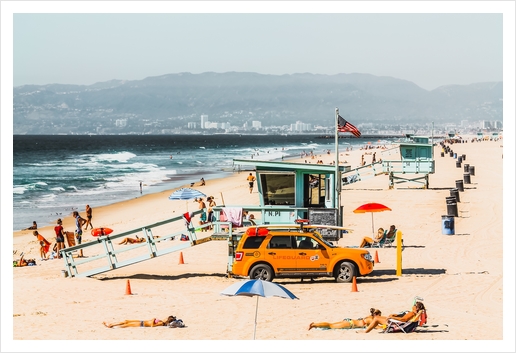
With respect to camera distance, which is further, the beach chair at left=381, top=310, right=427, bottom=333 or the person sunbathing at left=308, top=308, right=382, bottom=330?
the person sunbathing at left=308, top=308, right=382, bottom=330

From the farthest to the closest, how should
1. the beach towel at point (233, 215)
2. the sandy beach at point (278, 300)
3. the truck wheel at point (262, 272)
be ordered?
the beach towel at point (233, 215), the truck wheel at point (262, 272), the sandy beach at point (278, 300)

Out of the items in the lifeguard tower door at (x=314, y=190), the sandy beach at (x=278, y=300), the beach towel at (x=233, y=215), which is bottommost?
the sandy beach at (x=278, y=300)

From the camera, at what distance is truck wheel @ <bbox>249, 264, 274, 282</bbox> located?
20766mm

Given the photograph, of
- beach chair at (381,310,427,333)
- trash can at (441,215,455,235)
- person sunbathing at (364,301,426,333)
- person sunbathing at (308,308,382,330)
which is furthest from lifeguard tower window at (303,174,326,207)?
beach chair at (381,310,427,333)

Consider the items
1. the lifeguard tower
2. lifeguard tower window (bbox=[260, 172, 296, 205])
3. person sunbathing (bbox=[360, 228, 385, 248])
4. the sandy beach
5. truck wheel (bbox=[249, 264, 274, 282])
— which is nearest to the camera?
the sandy beach

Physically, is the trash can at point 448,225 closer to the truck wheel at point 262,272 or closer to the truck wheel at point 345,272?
the truck wheel at point 345,272

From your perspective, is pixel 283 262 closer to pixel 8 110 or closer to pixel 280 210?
pixel 280 210

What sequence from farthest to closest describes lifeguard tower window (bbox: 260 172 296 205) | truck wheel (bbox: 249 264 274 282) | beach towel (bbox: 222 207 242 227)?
lifeguard tower window (bbox: 260 172 296 205), beach towel (bbox: 222 207 242 227), truck wheel (bbox: 249 264 274 282)

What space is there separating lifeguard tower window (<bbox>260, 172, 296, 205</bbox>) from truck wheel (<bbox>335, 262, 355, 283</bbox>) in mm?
5386

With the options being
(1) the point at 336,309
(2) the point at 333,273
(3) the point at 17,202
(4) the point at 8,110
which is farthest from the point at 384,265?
(3) the point at 17,202

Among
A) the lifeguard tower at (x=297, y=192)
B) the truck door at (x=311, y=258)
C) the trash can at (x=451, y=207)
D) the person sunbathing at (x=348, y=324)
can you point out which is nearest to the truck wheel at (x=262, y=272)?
the truck door at (x=311, y=258)

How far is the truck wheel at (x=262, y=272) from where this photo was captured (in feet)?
68.1

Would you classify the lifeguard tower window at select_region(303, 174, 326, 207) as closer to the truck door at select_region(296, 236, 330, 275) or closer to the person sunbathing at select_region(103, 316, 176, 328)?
the truck door at select_region(296, 236, 330, 275)

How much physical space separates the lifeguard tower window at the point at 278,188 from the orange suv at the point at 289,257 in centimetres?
520
